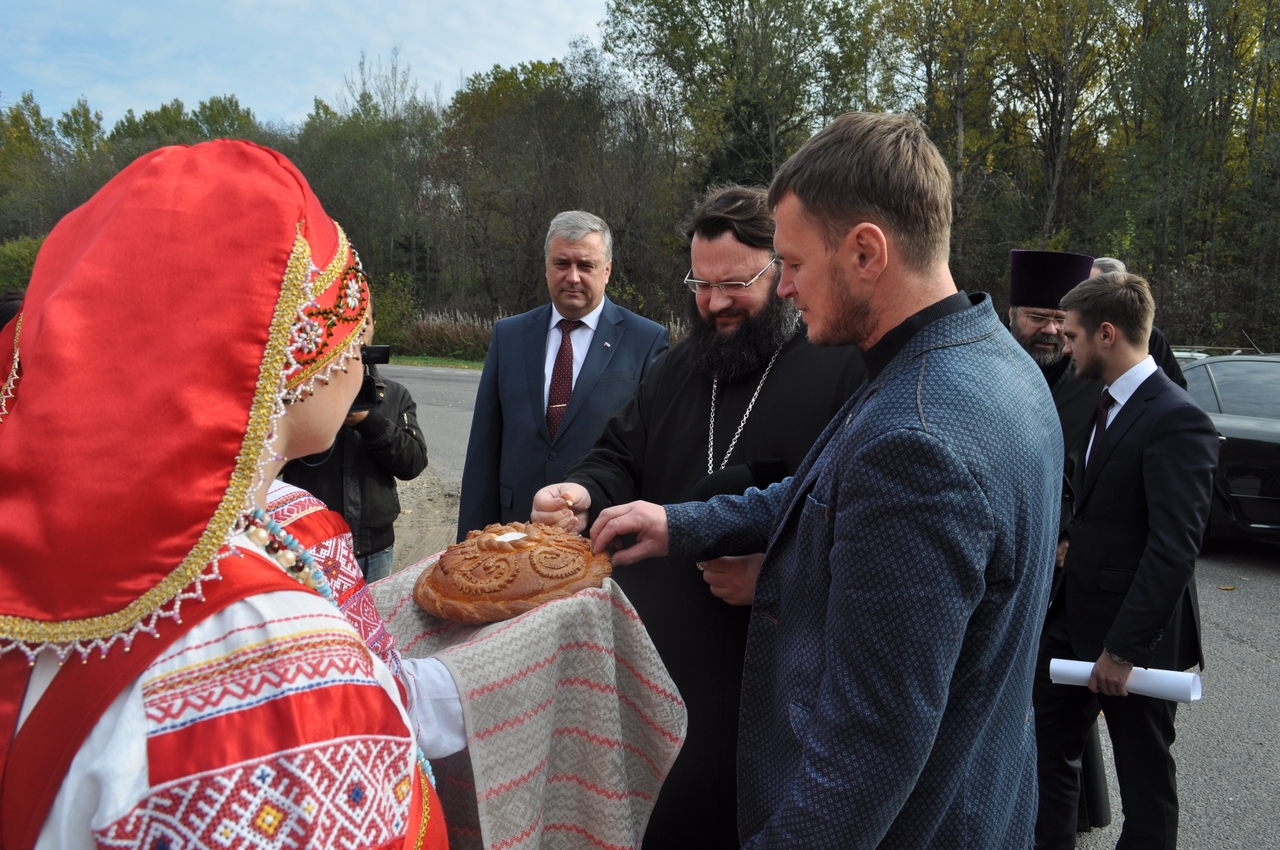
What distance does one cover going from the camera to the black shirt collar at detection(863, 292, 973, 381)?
1587 millimetres

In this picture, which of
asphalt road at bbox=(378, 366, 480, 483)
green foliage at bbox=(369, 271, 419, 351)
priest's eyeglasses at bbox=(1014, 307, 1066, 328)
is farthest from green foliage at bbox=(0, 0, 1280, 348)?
priest's eyeglasses at bbox=(1014, 307, 1066, 328)

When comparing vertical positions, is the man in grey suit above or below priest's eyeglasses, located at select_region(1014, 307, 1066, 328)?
below

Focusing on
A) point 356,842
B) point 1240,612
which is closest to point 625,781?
point 356,842

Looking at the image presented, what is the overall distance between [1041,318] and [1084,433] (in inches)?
28.0

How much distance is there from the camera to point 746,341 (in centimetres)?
279

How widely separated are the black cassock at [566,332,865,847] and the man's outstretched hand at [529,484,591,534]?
0.33 ft

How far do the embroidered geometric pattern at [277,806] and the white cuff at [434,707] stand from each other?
476 mm

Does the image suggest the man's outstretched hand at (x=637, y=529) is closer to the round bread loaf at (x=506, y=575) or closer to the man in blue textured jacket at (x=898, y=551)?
the round bread loaf at (x=506, y=575)

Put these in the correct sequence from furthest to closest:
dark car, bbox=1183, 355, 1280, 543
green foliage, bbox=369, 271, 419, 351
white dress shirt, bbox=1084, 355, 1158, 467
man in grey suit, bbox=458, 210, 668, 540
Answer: green foliage, bbox=369, 271, 419, 351 < dark car, bbox=1183, 355, 1280, 543 < man in grey suit, bbox=458, 210, 668, 540 < white dress shirt, bbox=1084, 355, 1158, 467

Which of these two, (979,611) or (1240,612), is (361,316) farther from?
(1240,612)

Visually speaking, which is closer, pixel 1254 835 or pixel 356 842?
pixel 356 842

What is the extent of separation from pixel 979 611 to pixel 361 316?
3.88ft

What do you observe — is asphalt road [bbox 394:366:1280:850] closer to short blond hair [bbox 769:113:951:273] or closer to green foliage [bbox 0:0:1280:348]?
short blond hair [bbox 769:113:951:273]

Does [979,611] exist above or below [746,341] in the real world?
below
